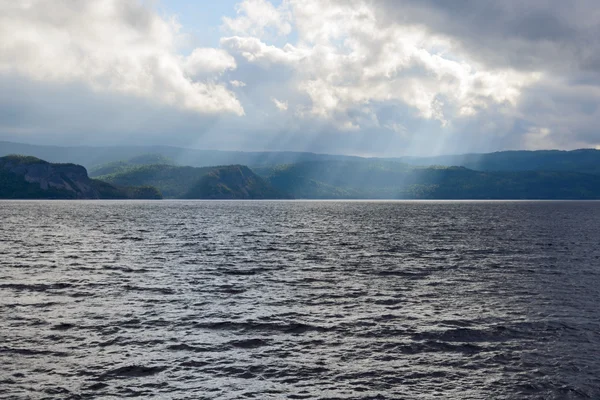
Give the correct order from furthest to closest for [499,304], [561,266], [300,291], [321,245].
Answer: [321,245], [561,266], [300,291], [499,304]

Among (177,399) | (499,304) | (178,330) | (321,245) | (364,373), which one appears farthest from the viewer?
(321,245)

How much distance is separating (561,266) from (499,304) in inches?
1119

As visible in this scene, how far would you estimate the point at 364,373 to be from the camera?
76.5 feet

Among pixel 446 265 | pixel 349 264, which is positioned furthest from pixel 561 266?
pixel 349 264

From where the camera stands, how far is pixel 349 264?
62156 millimetres

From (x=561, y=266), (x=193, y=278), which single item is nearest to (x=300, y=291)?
(x=193, y=278)

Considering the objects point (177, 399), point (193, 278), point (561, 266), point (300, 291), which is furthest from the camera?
point (561, 266)

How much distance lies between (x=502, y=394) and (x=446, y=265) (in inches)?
1660

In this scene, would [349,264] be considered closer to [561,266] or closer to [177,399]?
[561,266]

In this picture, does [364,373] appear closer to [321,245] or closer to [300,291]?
[300,291]

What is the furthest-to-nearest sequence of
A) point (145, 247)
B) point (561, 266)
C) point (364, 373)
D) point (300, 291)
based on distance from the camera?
point (145, 247), point (561, 266), point (300, 291), point (364, 373)

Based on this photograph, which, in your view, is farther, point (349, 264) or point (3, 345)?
point (349, 264)

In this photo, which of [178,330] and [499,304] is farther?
[499,304]

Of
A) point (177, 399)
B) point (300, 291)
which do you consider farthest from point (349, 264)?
point (177, 399)
